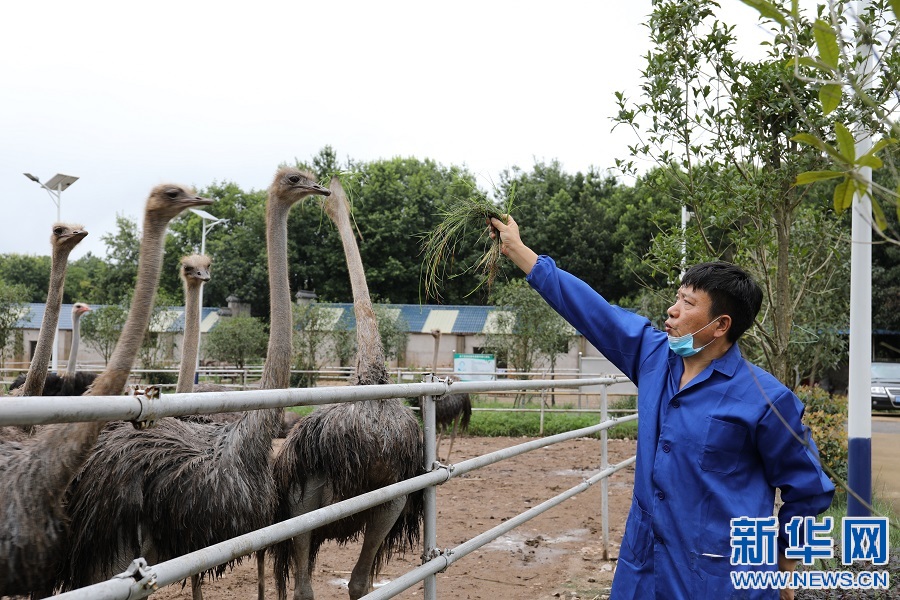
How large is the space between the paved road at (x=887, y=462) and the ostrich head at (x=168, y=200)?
6.30 meters

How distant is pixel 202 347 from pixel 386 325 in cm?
730

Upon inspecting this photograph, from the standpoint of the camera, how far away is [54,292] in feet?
16.6

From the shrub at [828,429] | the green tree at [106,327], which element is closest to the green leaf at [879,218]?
the shrub at [828,429]

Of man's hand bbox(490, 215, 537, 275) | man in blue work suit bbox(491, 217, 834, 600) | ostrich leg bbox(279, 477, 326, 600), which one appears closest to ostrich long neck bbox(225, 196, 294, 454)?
ostrich leg bbox(279, 477, 326, 600)

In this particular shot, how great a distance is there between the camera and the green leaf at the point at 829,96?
1146 millimetres

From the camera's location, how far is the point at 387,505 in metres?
3.53

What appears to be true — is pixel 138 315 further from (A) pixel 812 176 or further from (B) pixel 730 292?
(A) pixel 812 176

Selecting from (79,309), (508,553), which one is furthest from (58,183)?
(508,553)

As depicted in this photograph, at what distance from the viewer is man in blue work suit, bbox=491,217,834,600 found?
2.39 metres

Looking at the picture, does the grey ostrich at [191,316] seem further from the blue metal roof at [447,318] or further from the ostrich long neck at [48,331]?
the blue metal roof at [447,318]

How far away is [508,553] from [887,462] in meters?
7.10

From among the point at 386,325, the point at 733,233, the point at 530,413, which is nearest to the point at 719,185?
the point at 733,233

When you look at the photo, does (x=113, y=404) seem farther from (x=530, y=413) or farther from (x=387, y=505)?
(x=530, y=413)

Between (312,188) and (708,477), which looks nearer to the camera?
(708,477)
